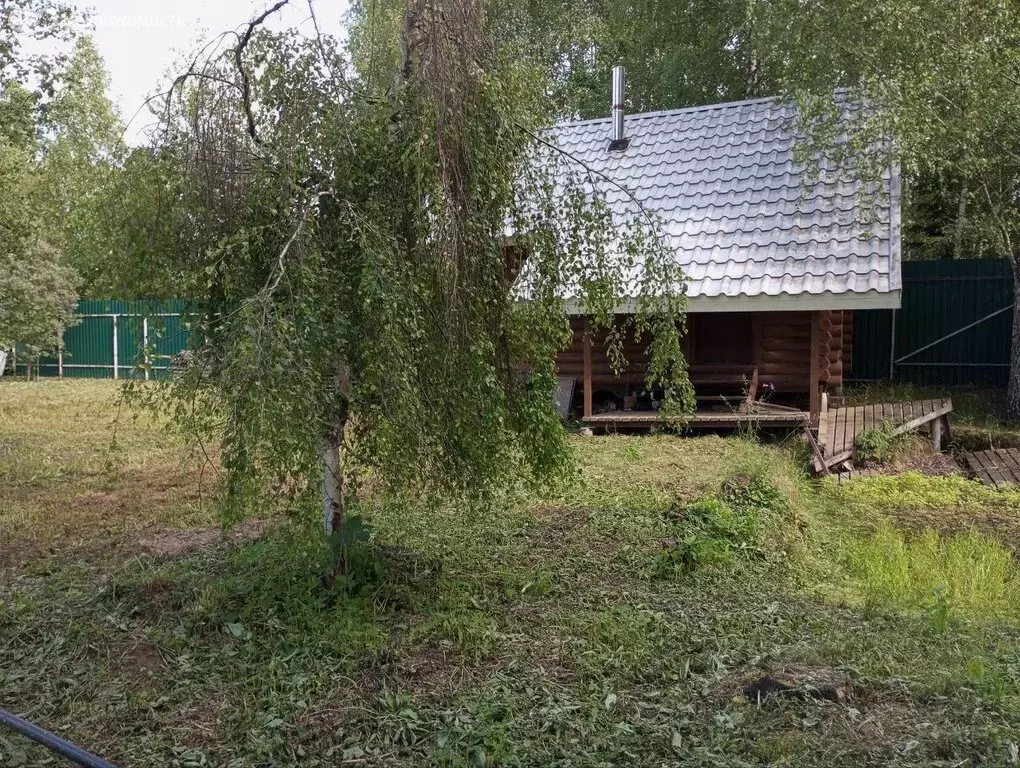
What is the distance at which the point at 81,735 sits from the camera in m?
4.22

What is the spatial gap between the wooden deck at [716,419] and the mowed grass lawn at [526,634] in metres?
3.28

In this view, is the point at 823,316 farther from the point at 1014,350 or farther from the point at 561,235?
the point at 561,235

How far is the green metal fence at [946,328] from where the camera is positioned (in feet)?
52.7

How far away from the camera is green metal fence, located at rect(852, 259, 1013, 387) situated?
1606 cm

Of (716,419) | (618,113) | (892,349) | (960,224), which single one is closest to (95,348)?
(618,113)

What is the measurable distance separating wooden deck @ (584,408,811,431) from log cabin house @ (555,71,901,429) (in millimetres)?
26

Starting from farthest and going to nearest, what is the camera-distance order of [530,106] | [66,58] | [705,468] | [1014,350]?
1. [1014,350]
2. [66,58]
3. [705,468]
4. [530,106]

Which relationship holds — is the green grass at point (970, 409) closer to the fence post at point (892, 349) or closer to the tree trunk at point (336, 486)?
the fence post at point (892, 349)

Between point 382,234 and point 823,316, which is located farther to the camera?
point 823,316

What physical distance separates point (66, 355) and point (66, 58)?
1543cm

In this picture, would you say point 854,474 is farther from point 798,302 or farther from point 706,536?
point 706,536

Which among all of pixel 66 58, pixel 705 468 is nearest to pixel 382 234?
pixel 705 468

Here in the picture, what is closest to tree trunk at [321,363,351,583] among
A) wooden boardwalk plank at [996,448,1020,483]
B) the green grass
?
wooden boardwalk plank at [996,448,1020,483]

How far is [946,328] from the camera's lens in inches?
650
